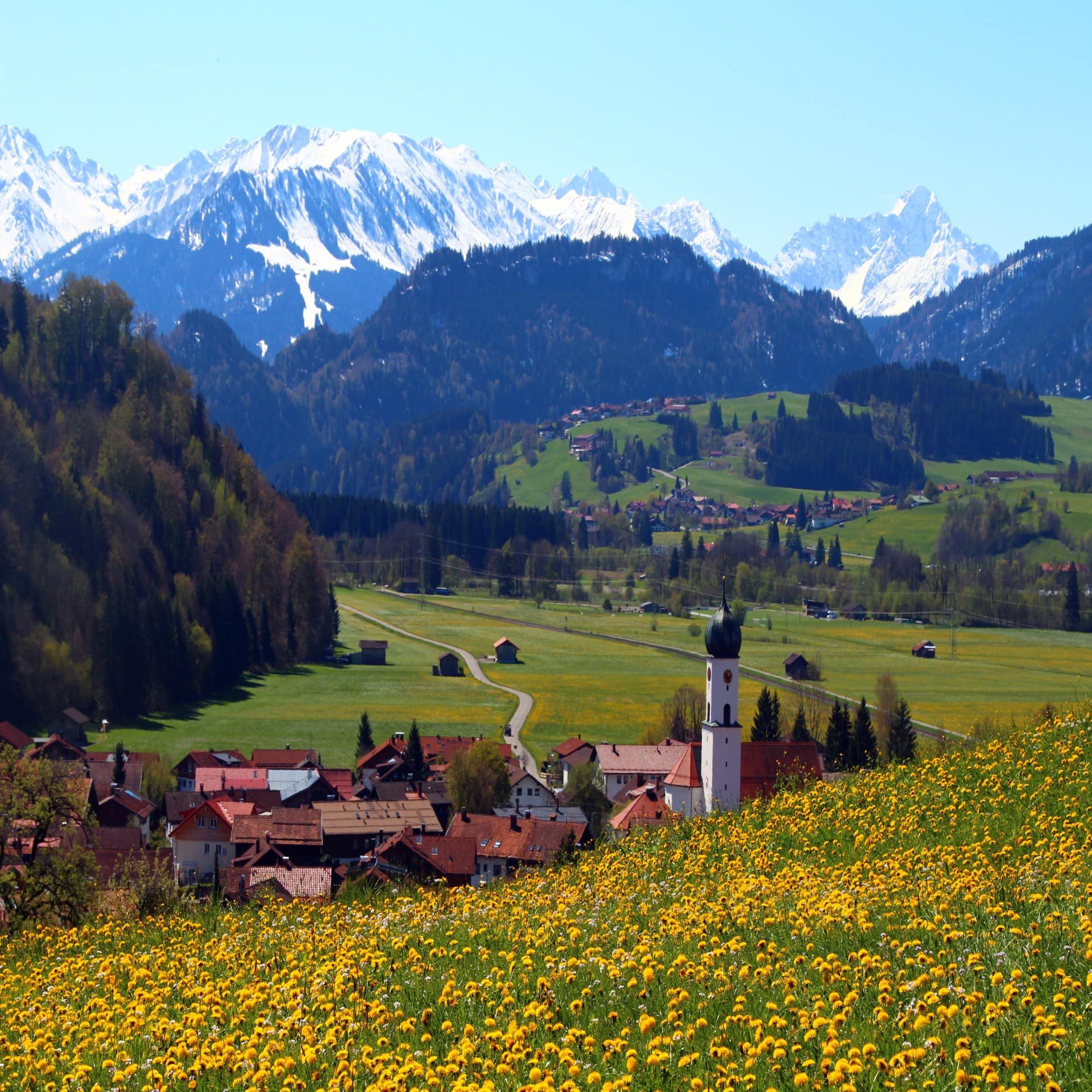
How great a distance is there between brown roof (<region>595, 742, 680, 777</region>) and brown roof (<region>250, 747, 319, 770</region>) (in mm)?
18164

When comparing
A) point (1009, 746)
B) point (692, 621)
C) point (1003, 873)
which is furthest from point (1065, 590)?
point (1003, 873)

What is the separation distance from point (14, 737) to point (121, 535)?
31911mm

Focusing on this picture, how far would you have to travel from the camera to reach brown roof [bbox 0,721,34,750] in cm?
8112

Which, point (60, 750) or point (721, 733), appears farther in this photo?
point (60, 750)

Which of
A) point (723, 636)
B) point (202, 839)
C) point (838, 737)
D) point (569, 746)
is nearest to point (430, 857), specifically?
point (202, 839)

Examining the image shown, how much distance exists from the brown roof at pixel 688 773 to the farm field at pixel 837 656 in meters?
28.9

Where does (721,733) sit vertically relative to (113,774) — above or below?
above

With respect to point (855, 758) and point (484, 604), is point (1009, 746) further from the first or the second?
point (484, 604)

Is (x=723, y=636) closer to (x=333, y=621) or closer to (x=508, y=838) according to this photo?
(x=508, y=838)

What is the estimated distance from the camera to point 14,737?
271 feet

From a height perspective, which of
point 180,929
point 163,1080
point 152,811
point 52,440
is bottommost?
point 152,811

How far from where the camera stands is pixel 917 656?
14075cm

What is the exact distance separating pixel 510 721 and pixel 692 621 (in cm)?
7517

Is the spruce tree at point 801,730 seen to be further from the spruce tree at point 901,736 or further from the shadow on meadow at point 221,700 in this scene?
the shadow on meadow at point 221,700
